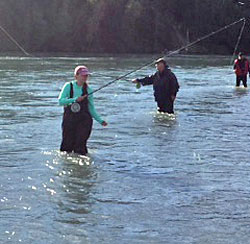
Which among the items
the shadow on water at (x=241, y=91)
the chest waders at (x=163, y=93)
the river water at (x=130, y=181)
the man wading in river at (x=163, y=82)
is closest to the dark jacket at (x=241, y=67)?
the shadow on water at (x=241, y=91)

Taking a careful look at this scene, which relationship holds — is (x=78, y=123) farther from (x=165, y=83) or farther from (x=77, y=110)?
(x=165, y=83)

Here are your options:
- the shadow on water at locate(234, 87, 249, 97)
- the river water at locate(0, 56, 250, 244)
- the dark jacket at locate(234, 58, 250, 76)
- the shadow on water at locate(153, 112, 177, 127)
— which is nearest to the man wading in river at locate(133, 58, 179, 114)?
the shadow on water at locate(153, 112, 177, 127)

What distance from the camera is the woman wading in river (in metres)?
10.6

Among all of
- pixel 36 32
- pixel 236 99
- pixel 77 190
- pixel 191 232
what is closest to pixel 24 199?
pixel 77 190

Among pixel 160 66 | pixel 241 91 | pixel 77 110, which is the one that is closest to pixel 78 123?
pixel 77 110

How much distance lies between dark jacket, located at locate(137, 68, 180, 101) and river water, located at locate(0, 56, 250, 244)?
689 mm

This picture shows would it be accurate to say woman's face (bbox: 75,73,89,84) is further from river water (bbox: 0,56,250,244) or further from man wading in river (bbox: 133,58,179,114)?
man wading in river (bbox: 133,58,179,114)

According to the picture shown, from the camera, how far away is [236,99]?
2238cm

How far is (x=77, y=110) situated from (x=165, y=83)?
576 cm

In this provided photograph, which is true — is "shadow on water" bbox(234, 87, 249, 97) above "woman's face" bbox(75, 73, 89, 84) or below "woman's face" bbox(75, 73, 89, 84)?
below

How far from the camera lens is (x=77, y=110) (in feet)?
35.3

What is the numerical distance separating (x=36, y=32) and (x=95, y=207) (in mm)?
73877

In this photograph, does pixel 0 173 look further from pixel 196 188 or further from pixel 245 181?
pixel 245 181

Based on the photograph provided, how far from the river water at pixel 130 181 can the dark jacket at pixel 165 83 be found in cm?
69
